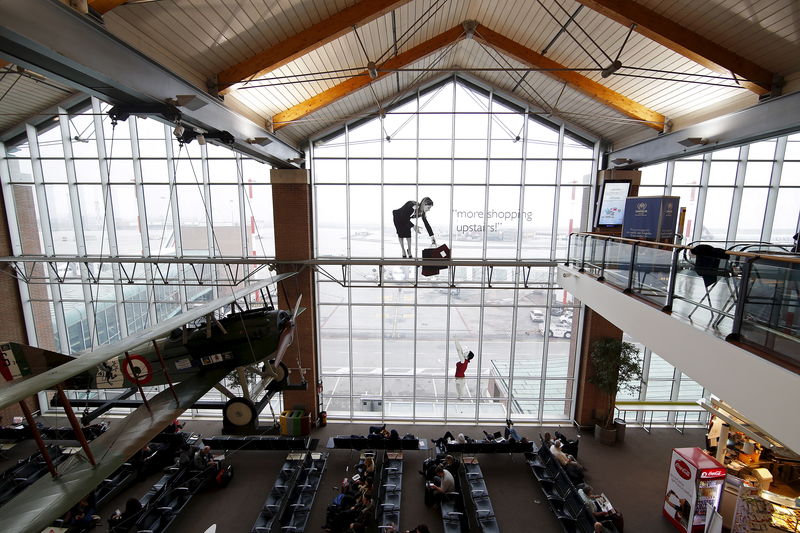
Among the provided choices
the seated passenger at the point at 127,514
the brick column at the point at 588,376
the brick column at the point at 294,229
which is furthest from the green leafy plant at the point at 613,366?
the seated passenger at the point at 127,514

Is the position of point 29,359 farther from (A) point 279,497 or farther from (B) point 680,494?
(B) point 680,494

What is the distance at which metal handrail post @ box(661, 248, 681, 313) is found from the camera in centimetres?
519

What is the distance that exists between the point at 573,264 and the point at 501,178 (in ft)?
11.5

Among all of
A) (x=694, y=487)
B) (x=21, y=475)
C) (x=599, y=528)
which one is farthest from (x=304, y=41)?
(x=21, y=475)

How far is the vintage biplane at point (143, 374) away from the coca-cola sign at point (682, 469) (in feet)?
27.8

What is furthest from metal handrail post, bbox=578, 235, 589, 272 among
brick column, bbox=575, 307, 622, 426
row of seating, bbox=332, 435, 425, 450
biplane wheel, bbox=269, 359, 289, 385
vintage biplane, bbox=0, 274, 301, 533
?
biplane wheel, bbox=269, 359, 289, 385

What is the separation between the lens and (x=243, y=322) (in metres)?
6.12

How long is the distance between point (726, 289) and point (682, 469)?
574 centimetres

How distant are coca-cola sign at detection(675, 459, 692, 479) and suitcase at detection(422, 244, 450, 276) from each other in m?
6.73

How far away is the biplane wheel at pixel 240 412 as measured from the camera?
541 cm

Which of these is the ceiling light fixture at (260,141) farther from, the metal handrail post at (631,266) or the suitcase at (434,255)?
the metal handrail post at (631,266)

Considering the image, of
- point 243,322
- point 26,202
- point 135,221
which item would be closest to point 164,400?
point 243,322

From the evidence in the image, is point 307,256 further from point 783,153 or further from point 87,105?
point 783,153

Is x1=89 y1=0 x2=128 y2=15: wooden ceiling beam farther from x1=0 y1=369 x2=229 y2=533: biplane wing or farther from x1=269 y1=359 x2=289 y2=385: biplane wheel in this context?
x1=269 y1=359 x2=289 y2=385: biplane wheel
